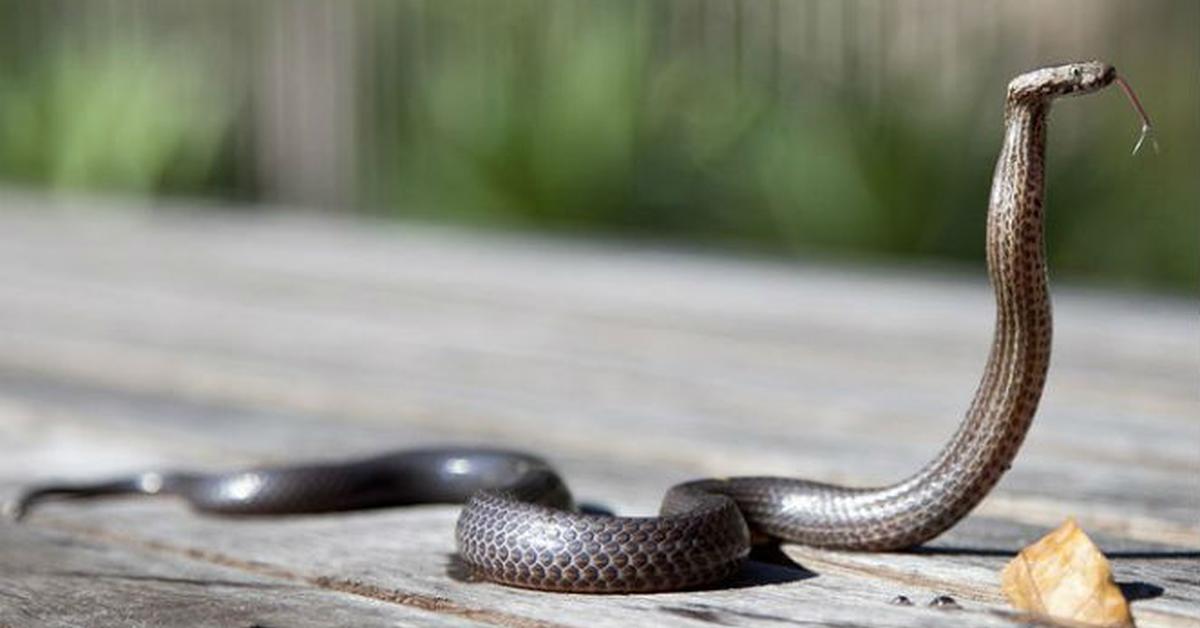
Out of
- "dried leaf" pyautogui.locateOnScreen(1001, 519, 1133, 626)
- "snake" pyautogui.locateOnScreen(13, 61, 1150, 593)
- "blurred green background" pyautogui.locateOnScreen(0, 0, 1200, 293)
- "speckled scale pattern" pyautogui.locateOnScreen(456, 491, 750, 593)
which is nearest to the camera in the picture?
"dried leaf" pyautogui.locateOnScreen(1001, 519, 1133, 626)

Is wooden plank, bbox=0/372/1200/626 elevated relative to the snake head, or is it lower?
lower

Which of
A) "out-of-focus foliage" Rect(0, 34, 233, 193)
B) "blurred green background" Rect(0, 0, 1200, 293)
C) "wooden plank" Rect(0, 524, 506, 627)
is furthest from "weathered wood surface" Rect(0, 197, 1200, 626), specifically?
"out-of-focus foliage" Rect(0, 34, 233, 193)

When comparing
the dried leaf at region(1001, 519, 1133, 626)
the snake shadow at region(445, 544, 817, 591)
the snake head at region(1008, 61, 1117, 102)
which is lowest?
the snake shadow at region(445, 544, 817, 591)

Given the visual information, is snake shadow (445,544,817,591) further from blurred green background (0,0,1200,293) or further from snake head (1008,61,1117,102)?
blurred green background (0,0,1200,293)

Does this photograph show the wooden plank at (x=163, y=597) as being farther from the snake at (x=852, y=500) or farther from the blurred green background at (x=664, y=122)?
the blurred green background at (x=664, y=122)

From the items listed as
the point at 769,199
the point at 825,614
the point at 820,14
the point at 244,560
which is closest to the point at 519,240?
the point at 769,199

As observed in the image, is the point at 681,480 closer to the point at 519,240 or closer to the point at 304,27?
the point at 519,240

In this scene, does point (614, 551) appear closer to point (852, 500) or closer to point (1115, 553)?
point (852, 500)
